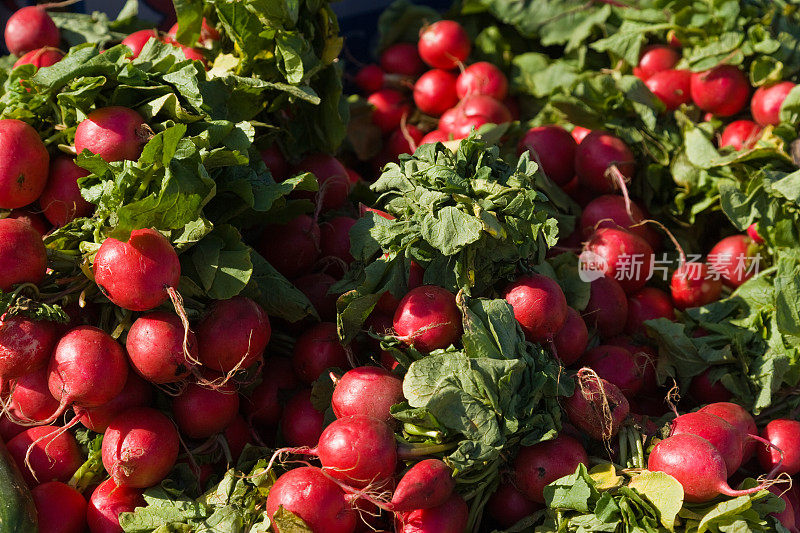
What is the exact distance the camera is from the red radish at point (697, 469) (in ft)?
7.14

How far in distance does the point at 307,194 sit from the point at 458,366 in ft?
4.37

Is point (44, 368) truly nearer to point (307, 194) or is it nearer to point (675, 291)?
point (307, 194)

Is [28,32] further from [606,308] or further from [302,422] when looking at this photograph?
[606,308]

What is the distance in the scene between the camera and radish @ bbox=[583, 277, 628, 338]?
120 inches

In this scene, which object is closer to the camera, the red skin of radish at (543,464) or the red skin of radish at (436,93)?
the red skin of radish at (543,464)

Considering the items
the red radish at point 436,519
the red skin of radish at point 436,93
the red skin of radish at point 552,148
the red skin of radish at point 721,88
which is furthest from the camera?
the red skin of radish at point 436,93

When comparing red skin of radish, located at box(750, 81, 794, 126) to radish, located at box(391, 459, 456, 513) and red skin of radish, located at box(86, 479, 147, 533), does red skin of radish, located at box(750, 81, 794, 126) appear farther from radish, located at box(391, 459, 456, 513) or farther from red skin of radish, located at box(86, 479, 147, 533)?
red skin of radish, located at box(86, 479, 147, 533)

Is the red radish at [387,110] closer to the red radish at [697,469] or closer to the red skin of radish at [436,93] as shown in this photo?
the red skin of radish at [436,93]

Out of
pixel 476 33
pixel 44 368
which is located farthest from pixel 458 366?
pixel 476 33

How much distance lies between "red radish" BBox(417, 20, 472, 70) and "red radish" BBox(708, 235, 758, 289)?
1.94 metres

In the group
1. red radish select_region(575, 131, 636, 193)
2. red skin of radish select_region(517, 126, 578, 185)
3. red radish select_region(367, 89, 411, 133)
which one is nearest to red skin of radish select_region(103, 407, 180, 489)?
red skin of radish select_region(517, 126, 578, 185)

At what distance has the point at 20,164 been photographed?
238 centimetres

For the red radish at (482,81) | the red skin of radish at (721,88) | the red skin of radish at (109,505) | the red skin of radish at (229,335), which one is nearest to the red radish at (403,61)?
the red radish at (482,81)

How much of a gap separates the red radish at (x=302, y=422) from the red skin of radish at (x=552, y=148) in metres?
1.84
